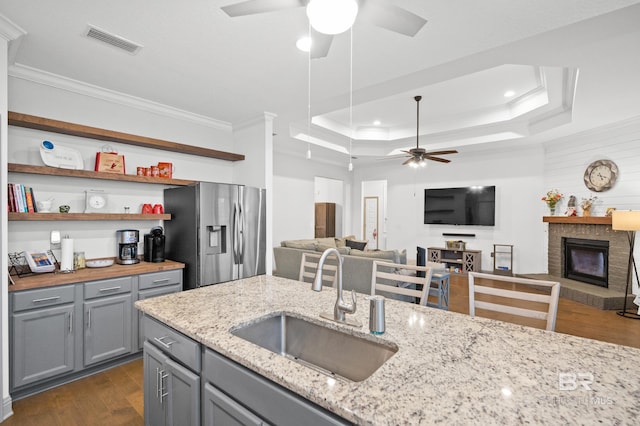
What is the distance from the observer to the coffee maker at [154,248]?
3221mm

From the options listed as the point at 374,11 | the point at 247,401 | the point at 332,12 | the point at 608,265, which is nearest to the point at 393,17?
the point at 374,11

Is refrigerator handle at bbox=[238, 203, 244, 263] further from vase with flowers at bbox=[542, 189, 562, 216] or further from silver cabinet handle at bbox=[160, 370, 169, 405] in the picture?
vase with flowers at bbox=[542, 189, 562, 216]

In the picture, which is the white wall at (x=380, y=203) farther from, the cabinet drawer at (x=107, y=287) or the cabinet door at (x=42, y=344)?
the cabinet door at (x=42, y=344)

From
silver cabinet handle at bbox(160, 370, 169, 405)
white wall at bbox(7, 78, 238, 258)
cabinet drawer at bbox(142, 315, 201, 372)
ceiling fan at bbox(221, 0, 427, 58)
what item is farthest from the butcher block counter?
ceiling fan at bbox(221, 0, 427, 58)

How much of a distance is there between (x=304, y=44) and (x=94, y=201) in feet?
8.37

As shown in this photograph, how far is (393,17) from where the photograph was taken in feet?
5.17

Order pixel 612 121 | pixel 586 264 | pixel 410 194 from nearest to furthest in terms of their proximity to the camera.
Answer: pixel 612 121 < pixel 586 264 < pixel 410 194

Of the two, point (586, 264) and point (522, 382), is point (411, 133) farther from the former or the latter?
point (522, 382)

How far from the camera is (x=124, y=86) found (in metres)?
2.97

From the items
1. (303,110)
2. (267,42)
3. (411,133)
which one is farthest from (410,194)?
(267,42)

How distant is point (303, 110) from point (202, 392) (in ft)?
10.3

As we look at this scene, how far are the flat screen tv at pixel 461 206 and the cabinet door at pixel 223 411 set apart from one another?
6431 millimetres

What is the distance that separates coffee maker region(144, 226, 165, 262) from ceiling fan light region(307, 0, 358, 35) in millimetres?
2788

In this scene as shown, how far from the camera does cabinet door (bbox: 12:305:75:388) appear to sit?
7.23ft
